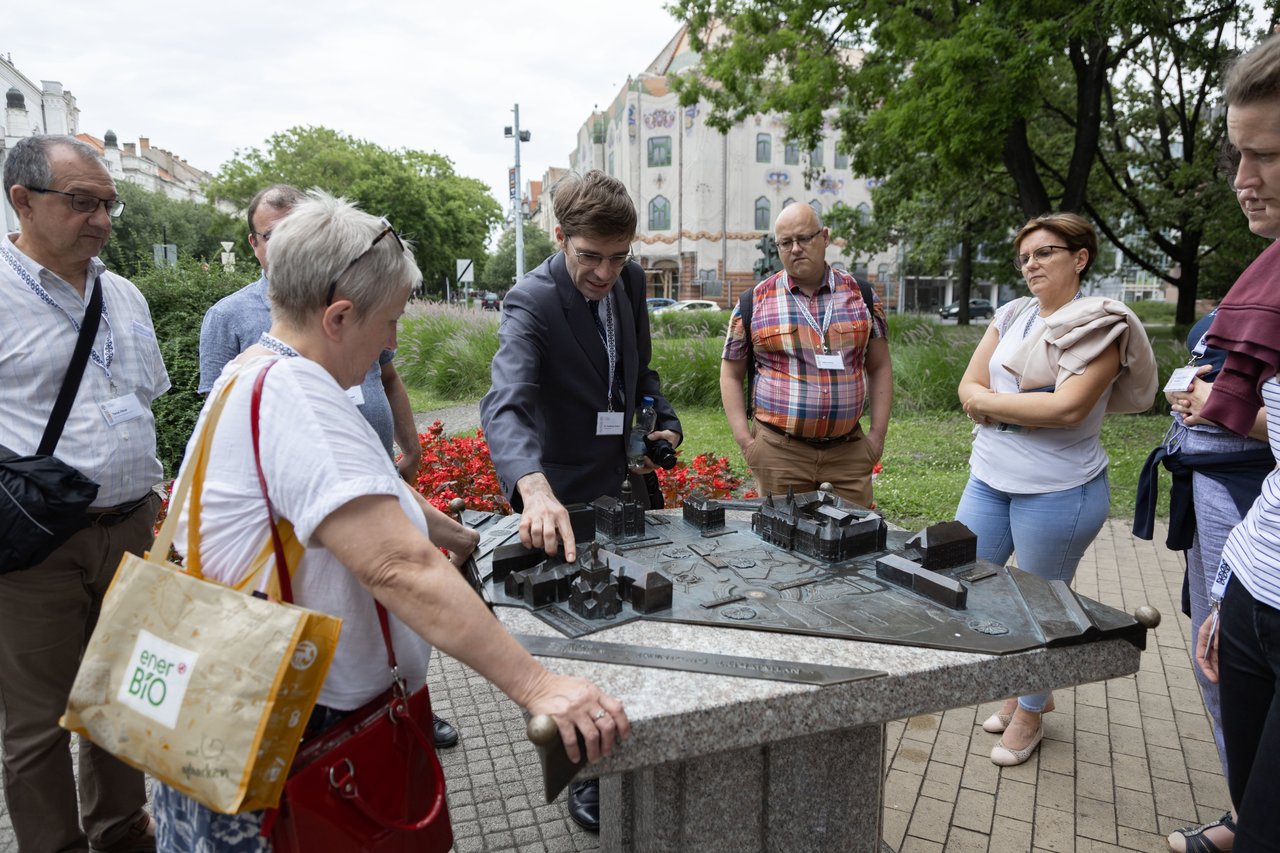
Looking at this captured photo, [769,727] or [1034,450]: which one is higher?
[1034,450]

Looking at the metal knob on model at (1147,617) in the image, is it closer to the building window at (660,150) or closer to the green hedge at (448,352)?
the green hedge at (448,352)

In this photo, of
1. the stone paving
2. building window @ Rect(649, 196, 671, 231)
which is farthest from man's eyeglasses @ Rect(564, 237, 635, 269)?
building window @ Rect(649, 196, 671, 231)

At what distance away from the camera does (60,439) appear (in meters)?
2.35

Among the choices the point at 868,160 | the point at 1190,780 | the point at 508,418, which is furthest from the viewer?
the point at 868,160

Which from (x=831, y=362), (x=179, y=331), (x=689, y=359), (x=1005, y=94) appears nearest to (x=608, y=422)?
(x=831, y=362)

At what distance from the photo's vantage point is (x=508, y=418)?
248 centimetres

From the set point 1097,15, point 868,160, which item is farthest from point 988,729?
point 868,160

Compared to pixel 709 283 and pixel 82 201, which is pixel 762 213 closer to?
pixel 709 283

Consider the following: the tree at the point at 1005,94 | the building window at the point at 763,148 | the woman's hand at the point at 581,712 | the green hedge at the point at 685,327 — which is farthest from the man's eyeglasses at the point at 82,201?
the building window at the point at 763,148

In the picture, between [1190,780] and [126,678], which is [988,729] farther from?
[126,678]

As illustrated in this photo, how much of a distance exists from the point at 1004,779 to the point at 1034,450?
1.31 m

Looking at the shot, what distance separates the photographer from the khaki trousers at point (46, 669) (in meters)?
2.30

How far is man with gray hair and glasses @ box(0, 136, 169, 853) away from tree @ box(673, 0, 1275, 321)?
23.4 feet

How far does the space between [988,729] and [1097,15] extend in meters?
8.42
